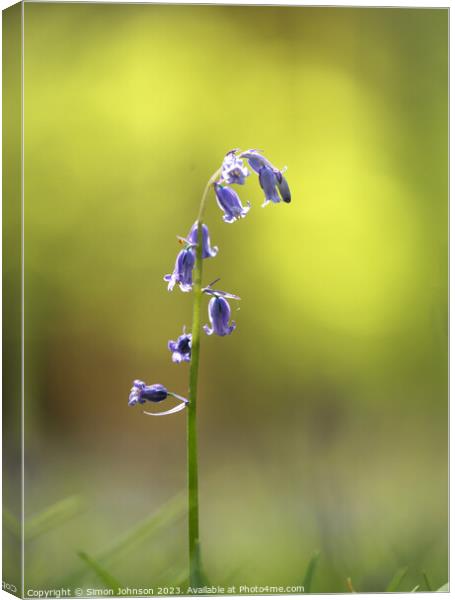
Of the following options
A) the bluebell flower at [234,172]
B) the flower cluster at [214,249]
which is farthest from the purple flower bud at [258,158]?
the bluebell flower at [234,172]

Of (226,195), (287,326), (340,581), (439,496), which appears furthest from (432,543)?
(226,195)

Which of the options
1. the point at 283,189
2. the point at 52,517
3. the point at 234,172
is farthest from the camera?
the point at 52,517

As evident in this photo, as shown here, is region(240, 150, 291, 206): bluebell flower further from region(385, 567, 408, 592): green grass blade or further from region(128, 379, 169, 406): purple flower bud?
region(385, 567, 408, 592): green grass blade

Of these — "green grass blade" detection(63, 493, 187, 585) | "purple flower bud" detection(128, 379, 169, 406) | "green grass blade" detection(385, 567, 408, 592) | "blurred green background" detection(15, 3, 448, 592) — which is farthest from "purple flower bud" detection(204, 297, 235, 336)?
"green grass blade" detection(385, 567, 408, 592)

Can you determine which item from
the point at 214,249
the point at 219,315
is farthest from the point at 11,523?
the point at 214,249

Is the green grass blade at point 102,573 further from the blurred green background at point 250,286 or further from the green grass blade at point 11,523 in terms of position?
the green grass blade at point 11,523

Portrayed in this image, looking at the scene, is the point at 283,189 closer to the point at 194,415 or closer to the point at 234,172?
the point at 234,172

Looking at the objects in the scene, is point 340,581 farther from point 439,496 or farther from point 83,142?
Result: point 83,142
